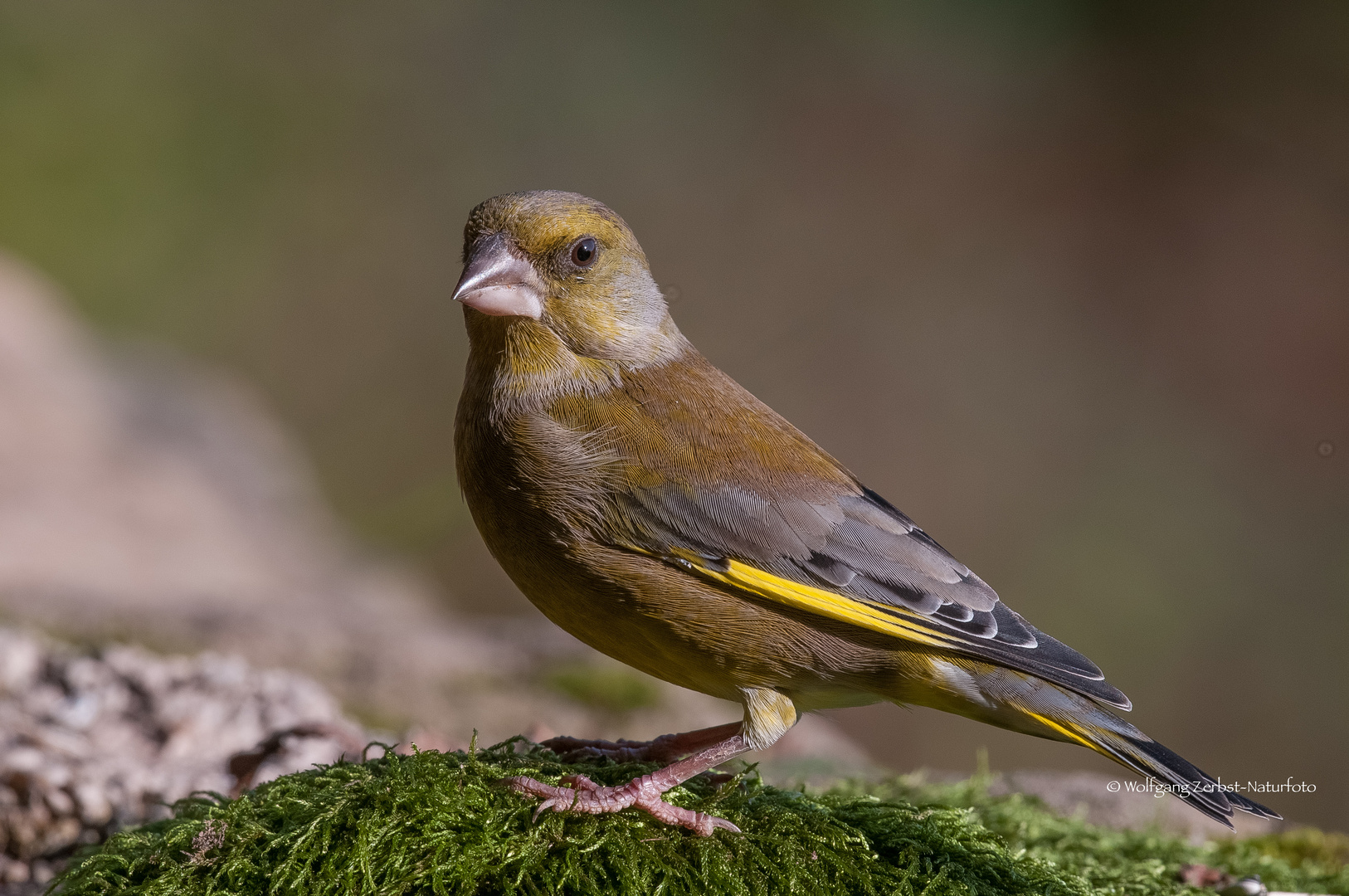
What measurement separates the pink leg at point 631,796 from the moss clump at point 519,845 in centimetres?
3

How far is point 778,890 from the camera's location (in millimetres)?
2773

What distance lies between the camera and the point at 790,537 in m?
3.25

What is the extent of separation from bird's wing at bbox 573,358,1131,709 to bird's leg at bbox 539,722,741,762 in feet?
1.94

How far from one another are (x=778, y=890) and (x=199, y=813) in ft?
5.65

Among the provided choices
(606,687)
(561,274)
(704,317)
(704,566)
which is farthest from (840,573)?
(704,317)

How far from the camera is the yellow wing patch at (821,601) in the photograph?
3.08 metres

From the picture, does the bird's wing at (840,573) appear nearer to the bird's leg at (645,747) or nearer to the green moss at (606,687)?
the bird's leg at (645,747)

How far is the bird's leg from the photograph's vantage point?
135 inches

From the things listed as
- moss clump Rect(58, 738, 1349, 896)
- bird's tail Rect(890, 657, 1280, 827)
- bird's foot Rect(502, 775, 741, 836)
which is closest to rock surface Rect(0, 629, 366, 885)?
moss clump Rect(58, 738, 1349, 896)

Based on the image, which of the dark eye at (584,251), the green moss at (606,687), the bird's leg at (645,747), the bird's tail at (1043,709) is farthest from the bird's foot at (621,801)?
the green moss at (606,687)

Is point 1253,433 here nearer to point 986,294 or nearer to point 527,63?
point 986,294

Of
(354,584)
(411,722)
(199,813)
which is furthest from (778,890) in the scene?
(354,584)

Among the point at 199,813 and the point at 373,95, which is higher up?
the point at 373,95

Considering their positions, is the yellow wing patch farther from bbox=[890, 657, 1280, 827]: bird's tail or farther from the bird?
bbox=[890, 657, 1280, 827]: bird's tail
